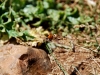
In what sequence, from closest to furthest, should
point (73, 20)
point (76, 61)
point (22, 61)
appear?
point (22, 61)
point (76, 61)
point (73, 20)

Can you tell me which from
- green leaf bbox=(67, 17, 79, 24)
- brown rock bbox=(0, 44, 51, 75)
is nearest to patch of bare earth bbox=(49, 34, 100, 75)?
brown rock bbox=(0, 44, 51, 75)

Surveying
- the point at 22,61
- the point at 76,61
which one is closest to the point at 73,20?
the point at 76,61

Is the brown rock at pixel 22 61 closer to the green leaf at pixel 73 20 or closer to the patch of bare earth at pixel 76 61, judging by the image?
the patch of bare earth at pixel 76 61

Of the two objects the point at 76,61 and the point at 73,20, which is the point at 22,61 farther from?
the point at 73,20

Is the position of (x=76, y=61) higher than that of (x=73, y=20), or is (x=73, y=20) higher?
(x=73, y=20)

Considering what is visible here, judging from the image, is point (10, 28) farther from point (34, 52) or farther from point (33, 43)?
point (34, 52)

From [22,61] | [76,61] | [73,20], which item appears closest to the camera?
[22,61]

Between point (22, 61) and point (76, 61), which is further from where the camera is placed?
point (76, 61)

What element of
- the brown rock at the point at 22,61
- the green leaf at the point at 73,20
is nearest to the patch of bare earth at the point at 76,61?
the brown rock at the point at 22,61

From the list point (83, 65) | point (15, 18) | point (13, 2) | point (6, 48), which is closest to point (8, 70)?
point (6, 48)

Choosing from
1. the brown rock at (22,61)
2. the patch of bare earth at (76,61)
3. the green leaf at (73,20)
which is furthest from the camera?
the green leaf at (73,20)

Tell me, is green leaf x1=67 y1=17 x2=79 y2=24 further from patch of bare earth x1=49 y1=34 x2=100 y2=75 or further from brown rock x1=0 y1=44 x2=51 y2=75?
brown rock x1=0 y1=44 x2=51 y2=75
